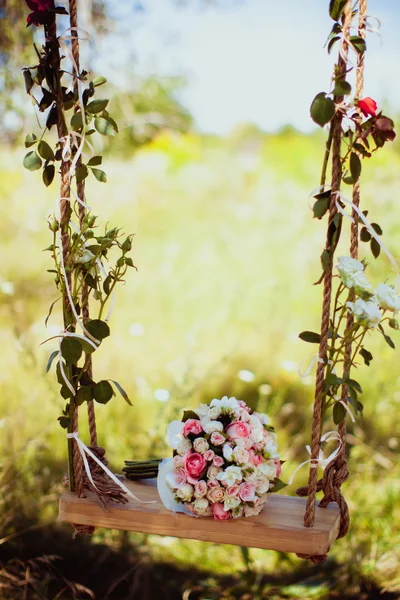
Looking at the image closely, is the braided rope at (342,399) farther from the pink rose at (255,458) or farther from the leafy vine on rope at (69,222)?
the leafy vine on rope at (69,222)

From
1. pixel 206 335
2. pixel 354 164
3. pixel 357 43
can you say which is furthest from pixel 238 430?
pixel 206 335

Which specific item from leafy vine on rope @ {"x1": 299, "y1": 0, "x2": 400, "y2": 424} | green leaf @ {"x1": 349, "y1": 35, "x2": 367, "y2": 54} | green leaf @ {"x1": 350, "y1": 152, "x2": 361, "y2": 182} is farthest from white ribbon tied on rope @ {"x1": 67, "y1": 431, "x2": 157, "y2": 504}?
green leaf @ {"x1": 349, "y1": 35, "x2": 367, "y2": 54}

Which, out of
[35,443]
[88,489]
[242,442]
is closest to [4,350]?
[35,443]

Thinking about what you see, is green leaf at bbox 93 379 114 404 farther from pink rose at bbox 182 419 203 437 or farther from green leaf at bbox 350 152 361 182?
green leaf at bbox 350 152 361 182

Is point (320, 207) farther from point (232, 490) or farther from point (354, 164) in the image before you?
point (232, 490)

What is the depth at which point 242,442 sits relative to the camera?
1649mm

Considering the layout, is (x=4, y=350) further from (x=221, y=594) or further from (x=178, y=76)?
(x=178, y=76)

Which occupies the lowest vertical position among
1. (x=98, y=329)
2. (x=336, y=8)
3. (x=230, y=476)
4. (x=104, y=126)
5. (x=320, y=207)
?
(x=230, y=476)

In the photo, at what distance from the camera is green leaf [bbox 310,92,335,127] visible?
4.63 ft

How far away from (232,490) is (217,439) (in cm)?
12

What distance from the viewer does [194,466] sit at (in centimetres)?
164

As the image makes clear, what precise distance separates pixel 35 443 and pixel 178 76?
12.3 feet

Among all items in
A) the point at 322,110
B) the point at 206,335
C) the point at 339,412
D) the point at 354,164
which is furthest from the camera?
the point at 206,335

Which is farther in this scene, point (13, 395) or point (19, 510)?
point (13, 395)
